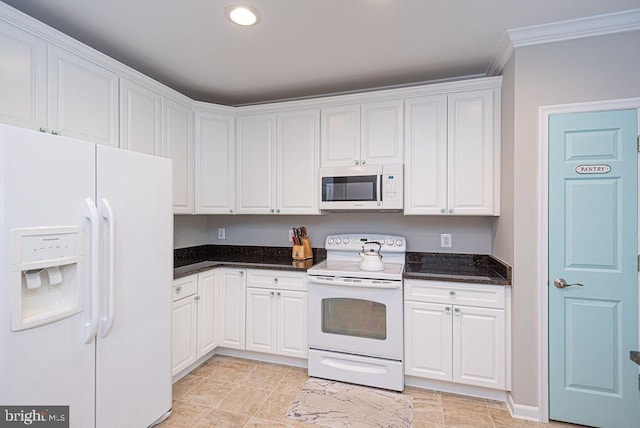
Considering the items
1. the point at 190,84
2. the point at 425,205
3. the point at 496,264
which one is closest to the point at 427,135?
the point at 425,205

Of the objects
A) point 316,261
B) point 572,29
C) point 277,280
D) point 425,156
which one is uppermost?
point 572,29

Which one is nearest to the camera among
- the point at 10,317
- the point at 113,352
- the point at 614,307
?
the point at 10,317

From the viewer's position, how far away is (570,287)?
6.53 feet

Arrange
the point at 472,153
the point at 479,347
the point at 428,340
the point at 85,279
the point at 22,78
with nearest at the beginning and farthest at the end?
1. the point at 85,279
2. the point at 22,78
3. the point at 479,347
4. the point at 428,340
5. the point at 472,153

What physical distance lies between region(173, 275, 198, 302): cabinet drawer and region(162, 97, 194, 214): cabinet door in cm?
59

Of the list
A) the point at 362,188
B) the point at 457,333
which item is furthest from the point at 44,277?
the point at 457,333

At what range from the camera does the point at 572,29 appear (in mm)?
1949

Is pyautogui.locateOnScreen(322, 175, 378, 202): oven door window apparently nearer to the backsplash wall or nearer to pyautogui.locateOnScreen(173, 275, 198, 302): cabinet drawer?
the backsplash wall

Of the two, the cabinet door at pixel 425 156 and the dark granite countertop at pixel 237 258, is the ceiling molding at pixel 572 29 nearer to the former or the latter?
the cabinet door at pixel 425 156

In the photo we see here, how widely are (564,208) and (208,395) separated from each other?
2788 millimetres

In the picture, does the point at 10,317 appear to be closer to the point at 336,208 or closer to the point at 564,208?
the point at 336,208

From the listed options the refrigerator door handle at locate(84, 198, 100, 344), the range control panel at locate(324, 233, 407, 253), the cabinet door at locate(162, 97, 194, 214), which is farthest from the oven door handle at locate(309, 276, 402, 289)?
the refrigerator door handle at locate(84, 198, 100, 344)

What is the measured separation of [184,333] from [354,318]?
4.48ft

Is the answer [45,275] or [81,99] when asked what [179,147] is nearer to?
[81,99]
